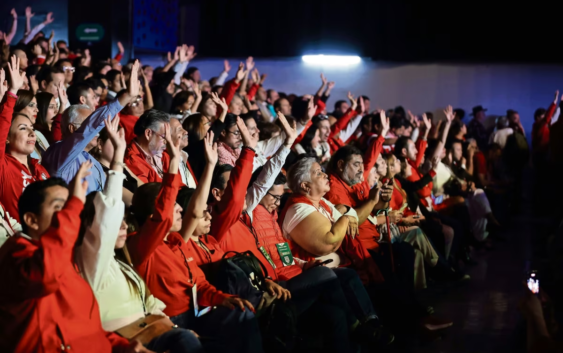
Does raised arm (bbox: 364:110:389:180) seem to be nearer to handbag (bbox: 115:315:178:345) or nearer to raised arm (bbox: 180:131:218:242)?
raised arm (bbox: 180:131:218:242)

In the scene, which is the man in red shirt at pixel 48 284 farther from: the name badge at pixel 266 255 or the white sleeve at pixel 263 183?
the white sleeve at pixel 263 183

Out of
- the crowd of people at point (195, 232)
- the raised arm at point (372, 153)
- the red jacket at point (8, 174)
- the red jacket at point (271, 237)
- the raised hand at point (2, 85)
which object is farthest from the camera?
the raised arm at point (372, 153)

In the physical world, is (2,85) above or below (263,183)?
above

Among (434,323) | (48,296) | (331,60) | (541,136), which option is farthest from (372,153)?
(331,60)

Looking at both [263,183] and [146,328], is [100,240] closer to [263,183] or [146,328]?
[146,328]

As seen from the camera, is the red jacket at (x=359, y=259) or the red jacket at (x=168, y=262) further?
the red jacket at (x=359, y=259)

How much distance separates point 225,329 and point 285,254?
1051 millimetres

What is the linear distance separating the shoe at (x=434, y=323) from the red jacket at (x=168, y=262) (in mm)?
1882

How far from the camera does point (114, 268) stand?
2791 millimetres

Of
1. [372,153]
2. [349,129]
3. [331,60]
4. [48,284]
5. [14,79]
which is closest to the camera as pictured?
[48,284]

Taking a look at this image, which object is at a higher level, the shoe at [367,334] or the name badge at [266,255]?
the name badge at [266,255]

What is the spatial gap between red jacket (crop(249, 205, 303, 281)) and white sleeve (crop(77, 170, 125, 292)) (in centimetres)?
141

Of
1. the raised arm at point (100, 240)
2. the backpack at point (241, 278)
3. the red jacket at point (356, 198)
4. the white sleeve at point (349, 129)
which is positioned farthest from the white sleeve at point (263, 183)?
the white sleeve at point (349, 129)

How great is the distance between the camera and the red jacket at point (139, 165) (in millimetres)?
4207
